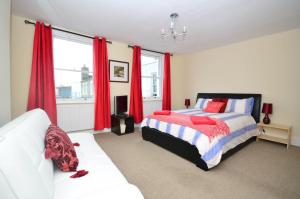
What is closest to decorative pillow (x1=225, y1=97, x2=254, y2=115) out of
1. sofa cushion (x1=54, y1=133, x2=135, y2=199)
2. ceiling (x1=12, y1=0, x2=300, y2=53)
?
ceiling (x1=12, y1=0, x2=300, y2=53)

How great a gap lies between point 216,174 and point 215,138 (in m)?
0.49

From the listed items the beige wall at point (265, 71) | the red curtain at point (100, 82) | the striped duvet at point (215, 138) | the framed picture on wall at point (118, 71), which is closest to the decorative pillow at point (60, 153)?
the striped duvet at point (215, 138)

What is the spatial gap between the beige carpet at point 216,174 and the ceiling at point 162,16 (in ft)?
8.18

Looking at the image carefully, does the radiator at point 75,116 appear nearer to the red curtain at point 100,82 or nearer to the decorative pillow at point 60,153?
the red curtain at point 100,82

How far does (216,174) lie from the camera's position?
2.03 metres

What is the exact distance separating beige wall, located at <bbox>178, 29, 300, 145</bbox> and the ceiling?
Result: 14.1 inches

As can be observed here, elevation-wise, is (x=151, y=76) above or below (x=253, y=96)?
above

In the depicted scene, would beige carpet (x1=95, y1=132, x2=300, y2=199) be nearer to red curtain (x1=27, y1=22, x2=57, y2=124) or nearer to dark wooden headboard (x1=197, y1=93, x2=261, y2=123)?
dark wooden headboard (x1=197, y1=93, x2=261, y2=123)

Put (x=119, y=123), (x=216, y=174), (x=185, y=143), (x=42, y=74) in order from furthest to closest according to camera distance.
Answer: (x=119, y=123) < (x=42, y=74) < (x=185, y=143) < (x=216, y=174)

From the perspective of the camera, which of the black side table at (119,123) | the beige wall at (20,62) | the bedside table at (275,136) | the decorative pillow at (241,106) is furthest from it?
the black side table at (119,123)

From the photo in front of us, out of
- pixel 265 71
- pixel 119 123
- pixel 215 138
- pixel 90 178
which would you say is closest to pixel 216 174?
pixel 215 138

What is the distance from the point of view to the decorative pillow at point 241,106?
11.4ft

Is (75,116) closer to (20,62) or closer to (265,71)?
(20,62)

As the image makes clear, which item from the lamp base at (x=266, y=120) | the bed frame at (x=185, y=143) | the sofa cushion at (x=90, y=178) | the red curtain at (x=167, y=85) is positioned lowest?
the bed frame at (x=185, y=143)
